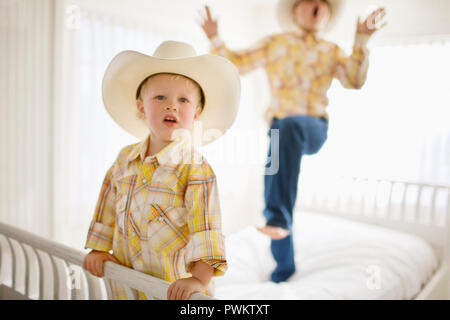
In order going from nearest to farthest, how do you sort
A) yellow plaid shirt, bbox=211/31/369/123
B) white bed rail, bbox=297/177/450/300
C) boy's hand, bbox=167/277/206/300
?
boy's hand, bbox=167/277/206/300
yellow plaid shirt, bbox=211/31/369/123
white bed rail, bbox=297/177/450/300

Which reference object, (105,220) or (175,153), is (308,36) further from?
(105,220)

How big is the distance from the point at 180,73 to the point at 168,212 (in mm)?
269

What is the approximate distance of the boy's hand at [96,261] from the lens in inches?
31.1

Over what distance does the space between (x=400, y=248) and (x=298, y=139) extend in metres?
1.06

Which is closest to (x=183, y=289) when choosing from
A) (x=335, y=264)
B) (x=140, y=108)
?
(x=140, y=108)

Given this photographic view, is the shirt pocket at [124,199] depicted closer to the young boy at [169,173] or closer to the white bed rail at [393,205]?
the young boy at [169,173]

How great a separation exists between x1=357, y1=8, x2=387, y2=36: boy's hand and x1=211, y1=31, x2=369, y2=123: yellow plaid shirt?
8 cm

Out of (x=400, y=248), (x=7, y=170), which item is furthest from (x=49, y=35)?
(x=400, y=248)

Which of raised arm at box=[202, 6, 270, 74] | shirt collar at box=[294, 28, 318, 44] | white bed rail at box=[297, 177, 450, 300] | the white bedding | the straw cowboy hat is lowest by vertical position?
the white bedding

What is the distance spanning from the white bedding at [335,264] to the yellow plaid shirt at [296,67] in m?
0.65

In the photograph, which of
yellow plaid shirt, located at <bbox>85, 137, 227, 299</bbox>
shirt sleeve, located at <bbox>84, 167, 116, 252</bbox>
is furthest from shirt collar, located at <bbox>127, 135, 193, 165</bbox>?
shirt sleeve, located at <bbox>84, 167, 116, 252</bbox>

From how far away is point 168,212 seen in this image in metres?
0.73

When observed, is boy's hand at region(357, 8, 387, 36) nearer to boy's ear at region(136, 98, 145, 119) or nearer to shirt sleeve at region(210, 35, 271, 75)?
shirt sleeve at region(210, 35, 271, 75)

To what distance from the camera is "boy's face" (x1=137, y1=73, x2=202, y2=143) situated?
69 cm
